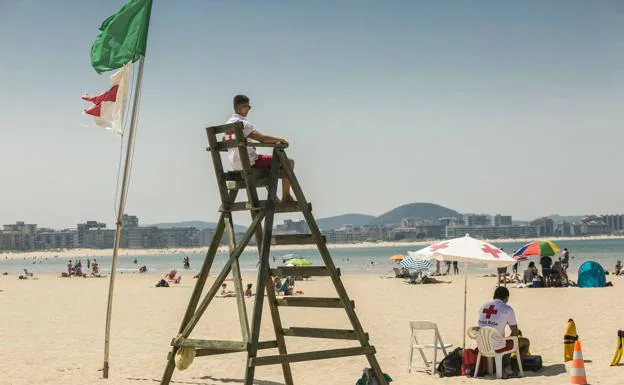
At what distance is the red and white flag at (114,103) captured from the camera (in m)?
10.4

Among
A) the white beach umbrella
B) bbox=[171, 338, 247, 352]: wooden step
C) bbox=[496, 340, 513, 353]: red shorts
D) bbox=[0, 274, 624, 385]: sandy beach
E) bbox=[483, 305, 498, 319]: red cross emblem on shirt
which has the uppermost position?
the white beach umbrella

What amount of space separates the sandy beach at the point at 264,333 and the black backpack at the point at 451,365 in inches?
7.1

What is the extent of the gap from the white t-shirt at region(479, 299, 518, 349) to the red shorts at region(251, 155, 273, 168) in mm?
4222

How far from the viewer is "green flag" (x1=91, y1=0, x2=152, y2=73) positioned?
33.8ft

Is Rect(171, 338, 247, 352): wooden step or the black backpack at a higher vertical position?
Rect(171, 338, 247, 352): wooden step

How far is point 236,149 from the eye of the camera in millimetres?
7543

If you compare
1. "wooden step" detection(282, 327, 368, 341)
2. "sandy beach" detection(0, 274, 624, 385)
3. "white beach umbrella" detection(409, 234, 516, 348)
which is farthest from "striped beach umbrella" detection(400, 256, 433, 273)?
"wooden step" detection(282, 327, 368, 341)

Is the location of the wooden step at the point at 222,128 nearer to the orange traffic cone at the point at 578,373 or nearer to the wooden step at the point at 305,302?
the wooden step at the point at 305,302

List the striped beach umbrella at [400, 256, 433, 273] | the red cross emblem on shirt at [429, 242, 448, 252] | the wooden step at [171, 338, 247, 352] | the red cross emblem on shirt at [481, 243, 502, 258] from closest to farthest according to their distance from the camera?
the wooden step at [171, 338, 247, 352] < the red cross emblem on shirt at [481, 243, 502, 258] < the red cross emblem on shirt at [429, 242, 448, 252] < the striped beach umbrella at [400, 256, 433, 273]

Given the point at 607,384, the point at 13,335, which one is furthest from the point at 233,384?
the point at 13,335

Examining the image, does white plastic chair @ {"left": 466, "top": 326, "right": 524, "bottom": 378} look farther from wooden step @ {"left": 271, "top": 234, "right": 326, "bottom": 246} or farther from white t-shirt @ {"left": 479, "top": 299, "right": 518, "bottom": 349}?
wooden step @ {"left": 271, "top": 234, "right": 326, "bottom": 246}

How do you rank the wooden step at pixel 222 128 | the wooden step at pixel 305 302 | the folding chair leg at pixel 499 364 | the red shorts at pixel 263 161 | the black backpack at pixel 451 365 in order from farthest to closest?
the black backpack at pixel 451 365 < the folding chair leg at pixel 499 364 < the wooden step at pixel 305 302 < the red shorts at pixel 263 161 < the wooden step at pixel 222 128

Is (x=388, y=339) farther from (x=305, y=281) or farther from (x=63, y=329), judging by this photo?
(x=305, y=281)

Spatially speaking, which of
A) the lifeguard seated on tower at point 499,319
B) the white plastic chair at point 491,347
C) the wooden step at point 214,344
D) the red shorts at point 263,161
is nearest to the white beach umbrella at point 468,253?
the lifeguard seated on tower at point 499,319
